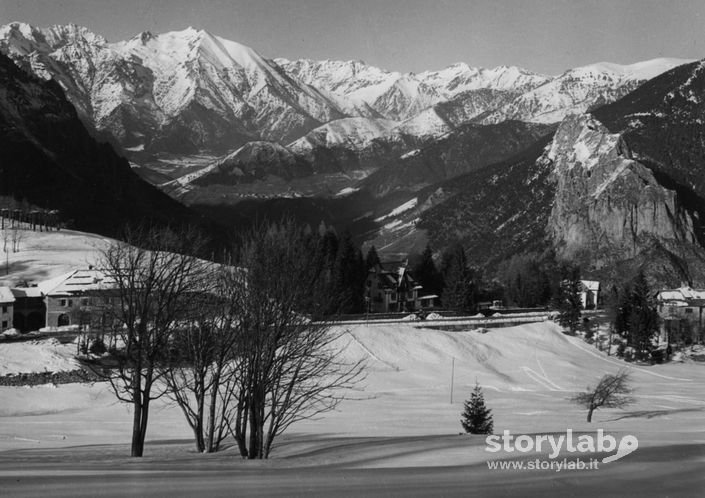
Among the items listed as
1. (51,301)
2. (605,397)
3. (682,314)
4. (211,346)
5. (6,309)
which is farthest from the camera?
(682,314)

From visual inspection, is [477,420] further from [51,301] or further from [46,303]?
[46,303]

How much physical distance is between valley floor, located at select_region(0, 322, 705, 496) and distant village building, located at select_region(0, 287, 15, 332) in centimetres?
3199

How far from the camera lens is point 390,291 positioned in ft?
363

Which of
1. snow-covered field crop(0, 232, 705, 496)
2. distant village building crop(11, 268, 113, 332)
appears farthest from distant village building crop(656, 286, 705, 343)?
distant village building crop(11, 268, 113, 332)

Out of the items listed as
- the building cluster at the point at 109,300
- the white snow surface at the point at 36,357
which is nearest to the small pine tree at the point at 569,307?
the building cluster at the point at 109,300

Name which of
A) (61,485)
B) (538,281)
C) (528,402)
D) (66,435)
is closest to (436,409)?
(528,402)

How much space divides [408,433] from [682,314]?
118 m

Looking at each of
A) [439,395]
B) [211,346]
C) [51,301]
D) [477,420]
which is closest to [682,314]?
[439,395]

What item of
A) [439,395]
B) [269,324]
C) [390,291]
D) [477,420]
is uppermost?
[390,291]

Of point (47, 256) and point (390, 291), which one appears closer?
point (390, 291)

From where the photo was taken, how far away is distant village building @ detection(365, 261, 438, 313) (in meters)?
110

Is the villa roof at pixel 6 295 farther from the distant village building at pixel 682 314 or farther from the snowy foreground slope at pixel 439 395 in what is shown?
the distant village building at pixel 682 314

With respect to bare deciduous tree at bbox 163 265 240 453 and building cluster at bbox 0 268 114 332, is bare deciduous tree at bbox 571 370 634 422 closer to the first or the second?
Answer: bare deciduous tree at bbox 163 265 240 453

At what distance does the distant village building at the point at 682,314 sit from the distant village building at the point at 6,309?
3855 inches
